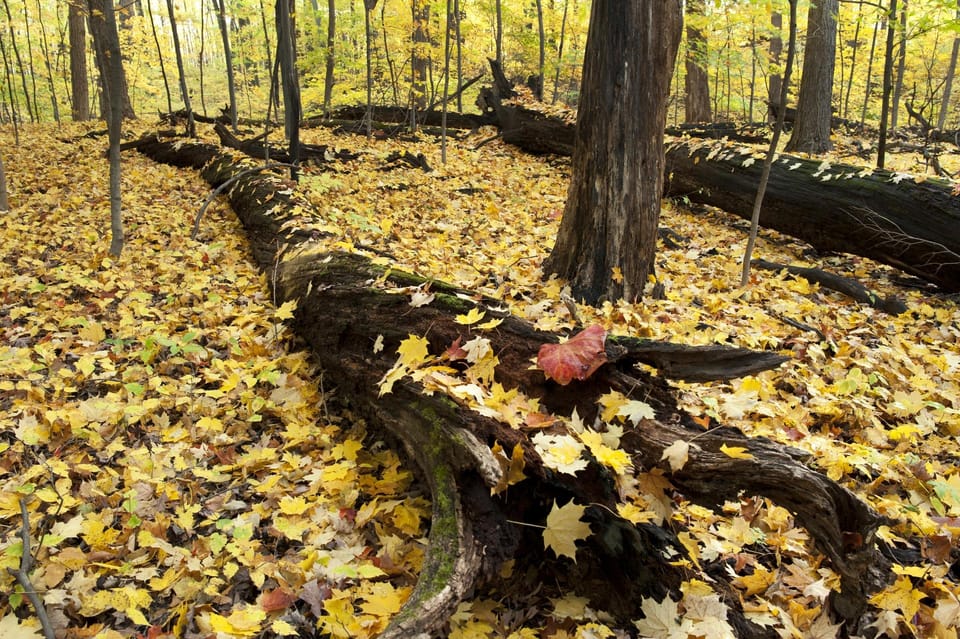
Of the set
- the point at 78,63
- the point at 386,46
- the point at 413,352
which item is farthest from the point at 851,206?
the point at 78,63

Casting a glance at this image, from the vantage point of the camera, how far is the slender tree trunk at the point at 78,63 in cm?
1491

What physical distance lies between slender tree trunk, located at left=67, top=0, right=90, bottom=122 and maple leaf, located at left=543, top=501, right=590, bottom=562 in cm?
1872

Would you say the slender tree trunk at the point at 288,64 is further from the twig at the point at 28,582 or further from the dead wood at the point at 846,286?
the dead wood at the point at 846,286

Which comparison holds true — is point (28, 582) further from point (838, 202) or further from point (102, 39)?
point (102, 39)

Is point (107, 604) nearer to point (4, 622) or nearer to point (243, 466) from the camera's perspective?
point (4, 622)

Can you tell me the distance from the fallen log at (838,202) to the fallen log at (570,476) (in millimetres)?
4602

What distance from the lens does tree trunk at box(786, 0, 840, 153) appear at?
8.93m

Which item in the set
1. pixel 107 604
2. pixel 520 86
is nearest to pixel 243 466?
pixel 107 604

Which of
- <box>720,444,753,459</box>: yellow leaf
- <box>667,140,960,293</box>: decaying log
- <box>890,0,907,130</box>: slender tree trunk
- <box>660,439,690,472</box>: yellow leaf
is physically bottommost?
<box>660,439,690,472</box>: yellow leaf

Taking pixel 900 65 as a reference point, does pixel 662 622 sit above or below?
below

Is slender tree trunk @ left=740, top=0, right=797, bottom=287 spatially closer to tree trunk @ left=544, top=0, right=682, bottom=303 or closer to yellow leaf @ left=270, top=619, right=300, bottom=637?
tree trunk @ left=544, top=0, right=682, bottom=303

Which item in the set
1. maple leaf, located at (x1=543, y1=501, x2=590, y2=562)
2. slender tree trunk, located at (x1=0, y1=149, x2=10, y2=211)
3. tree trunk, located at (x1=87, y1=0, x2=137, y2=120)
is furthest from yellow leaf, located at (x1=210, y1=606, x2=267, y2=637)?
slender tree trunk, located at (x1=0, y1=149, x2=10, y2=211)

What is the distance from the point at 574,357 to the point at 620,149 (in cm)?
276

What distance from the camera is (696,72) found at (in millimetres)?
13008
